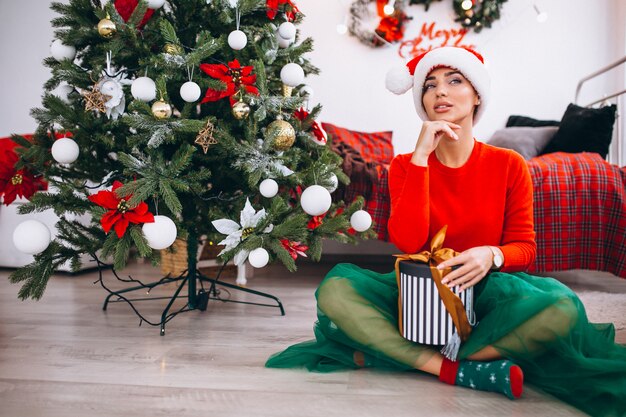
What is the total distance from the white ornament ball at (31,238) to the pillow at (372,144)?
75.3 inches

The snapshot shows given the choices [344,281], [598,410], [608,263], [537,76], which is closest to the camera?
[598,410]

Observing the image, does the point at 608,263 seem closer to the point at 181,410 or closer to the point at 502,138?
the point at 502,138

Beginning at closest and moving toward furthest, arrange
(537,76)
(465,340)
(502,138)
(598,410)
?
(598,410) → (465,340) → (502,138) → (537,76)

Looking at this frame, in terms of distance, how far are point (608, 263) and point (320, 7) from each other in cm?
236

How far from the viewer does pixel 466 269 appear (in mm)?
1051

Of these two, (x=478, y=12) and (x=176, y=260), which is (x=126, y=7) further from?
(x=478, y=12)

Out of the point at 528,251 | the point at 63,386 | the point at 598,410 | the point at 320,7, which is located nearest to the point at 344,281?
the point at 528,251

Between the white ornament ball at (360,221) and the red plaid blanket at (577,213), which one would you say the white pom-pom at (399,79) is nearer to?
the white ornament ball at (360,221)

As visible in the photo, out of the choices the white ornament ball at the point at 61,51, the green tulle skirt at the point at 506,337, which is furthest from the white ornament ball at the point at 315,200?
the white ornament ball at the point at 61,51

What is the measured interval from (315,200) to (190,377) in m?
0.58

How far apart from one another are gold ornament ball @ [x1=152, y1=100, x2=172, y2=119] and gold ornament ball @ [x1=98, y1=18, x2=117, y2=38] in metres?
0.24

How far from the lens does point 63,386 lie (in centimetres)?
110

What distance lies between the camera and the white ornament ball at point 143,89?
1.33 m

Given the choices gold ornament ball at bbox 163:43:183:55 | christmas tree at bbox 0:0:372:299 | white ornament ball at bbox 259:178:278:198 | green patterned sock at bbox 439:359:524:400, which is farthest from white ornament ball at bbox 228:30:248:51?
green patterned sock at bbox 439:359:524:400
